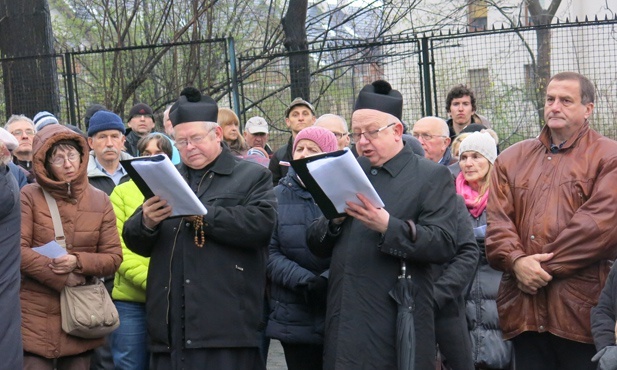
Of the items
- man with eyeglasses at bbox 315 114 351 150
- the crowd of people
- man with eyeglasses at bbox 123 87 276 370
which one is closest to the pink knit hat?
the crowd of people

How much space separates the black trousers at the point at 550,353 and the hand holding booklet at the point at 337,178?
139 centimetres

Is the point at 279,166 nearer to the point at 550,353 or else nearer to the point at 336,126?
the point at 336,126

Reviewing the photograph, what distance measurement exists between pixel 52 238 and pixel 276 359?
3920mm

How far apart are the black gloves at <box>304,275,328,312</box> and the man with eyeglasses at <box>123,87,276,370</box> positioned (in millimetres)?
390

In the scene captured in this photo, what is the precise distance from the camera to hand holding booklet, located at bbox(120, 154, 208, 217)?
573 cm

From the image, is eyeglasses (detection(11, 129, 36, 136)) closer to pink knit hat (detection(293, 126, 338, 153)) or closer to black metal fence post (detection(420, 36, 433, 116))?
pink knit hat (detection(293, 126, 338, 153))

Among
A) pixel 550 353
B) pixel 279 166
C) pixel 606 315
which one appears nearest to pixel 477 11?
pixel 279 166

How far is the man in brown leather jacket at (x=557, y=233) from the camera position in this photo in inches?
231

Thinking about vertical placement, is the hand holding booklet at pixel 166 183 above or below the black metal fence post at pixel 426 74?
below

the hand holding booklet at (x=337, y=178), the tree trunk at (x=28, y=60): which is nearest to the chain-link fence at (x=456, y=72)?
the tree trunk at (x=28, y=60)

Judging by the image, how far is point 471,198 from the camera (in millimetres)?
7680

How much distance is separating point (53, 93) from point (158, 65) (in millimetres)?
1538

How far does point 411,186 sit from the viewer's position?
5.70m

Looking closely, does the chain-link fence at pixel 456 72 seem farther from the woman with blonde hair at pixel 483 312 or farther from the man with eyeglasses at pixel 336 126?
the woman with blonde hair at pixel 483 312
